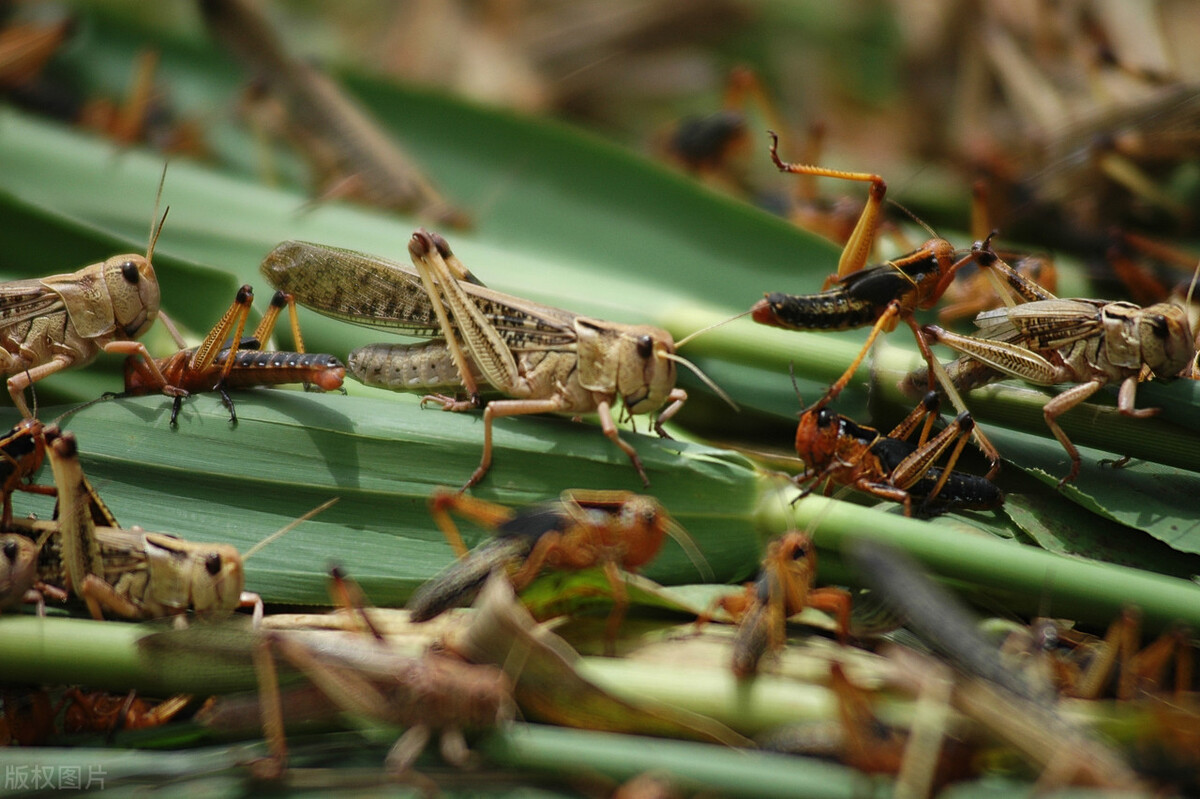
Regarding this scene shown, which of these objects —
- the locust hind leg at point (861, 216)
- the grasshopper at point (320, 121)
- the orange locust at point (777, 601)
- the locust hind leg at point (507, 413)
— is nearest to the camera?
the orange locust at point (777, 601)

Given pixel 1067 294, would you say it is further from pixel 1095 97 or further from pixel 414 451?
pixel 414 451

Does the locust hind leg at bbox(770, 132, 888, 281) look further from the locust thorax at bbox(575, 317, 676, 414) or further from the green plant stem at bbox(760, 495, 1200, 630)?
the green plant stem at bbox(760, 495, 1200, 630)

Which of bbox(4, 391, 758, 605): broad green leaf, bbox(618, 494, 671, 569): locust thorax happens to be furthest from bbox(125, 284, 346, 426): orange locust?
bbox(618, 494, 671, 569): locust thorax

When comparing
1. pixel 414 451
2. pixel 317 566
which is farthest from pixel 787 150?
pixel 317 566

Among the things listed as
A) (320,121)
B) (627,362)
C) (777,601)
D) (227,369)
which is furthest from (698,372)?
(320,121)

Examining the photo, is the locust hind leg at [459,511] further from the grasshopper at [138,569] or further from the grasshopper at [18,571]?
the grasshopper at [18,571]

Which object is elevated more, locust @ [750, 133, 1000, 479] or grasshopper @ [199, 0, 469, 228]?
grasshopper @ [199, 0, 469, 228]

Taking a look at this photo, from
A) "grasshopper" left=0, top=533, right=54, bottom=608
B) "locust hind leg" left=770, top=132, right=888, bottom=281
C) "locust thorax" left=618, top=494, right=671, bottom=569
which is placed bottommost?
"grasshopper" left=0, top=533, right=54, bottom=608

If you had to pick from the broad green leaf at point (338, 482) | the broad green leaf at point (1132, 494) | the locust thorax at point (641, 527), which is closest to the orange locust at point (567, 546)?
the locust thorax at point (641, 527)

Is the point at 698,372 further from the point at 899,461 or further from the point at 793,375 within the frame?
the point at 899,461
